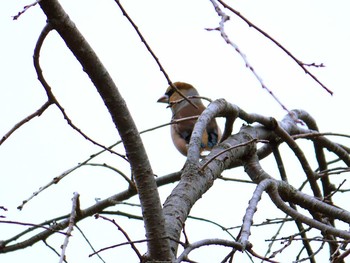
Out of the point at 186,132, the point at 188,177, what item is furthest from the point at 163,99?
the point at 188,177

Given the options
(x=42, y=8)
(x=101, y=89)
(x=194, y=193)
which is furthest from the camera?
(x=194, y=193)

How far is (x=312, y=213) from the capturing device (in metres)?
3.21

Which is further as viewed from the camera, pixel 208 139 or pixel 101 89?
pixel 208 139

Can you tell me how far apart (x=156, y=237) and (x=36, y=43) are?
73 cm

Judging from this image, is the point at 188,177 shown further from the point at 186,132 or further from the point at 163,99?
the point at 163,99

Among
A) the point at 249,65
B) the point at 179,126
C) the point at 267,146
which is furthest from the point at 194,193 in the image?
the point at 179,126

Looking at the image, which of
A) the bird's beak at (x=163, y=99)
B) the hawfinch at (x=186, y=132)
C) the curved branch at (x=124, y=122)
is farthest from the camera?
the bird's beak at (x=163, y=99)

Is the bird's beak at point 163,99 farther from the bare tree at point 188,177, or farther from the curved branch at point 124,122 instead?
the curved branch at point 124,122

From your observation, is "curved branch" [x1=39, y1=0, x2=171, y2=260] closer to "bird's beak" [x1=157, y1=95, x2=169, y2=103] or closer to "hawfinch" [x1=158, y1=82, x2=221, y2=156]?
"hawfinch" [x1=158, y1=82, x2=221, y2=156]

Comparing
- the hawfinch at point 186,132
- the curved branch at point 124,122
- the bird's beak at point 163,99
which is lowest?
the curved branch at point 124,122

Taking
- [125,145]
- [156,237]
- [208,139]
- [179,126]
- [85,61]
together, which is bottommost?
[156,237]

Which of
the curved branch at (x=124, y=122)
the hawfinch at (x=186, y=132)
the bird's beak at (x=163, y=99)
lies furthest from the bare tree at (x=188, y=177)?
the bird's beak at (x=163, y=99)

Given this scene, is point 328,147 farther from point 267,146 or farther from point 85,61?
point 85,61

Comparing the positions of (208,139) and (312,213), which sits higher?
(208,139)
